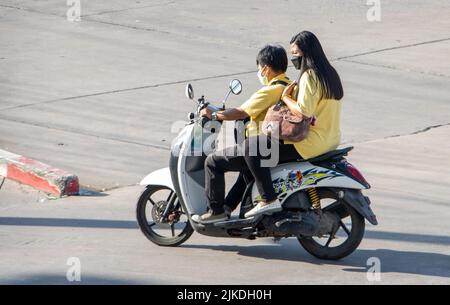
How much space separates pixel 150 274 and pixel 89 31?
31.4 ft

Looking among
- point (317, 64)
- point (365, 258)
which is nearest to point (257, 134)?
point (317, 64)

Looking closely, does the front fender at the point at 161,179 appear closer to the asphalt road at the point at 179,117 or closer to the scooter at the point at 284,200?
the scooter at the point at 284,200

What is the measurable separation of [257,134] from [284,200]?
527 mm

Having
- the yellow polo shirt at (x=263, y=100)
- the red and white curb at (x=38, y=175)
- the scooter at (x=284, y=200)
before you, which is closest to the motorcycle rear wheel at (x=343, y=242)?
the scooter at (x=284, y=200)

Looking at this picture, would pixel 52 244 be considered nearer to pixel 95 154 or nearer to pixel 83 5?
pixel 95 154

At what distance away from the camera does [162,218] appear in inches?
330

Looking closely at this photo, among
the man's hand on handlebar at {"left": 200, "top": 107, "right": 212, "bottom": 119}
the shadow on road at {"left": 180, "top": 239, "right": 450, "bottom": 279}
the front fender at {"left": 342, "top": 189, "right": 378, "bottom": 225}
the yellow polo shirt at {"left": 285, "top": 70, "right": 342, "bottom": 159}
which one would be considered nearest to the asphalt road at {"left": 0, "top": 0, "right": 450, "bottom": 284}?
the shadow on road at {"left": 180, "top": 239, "right": 450, "bottom": 279}

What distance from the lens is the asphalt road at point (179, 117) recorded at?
7.98m

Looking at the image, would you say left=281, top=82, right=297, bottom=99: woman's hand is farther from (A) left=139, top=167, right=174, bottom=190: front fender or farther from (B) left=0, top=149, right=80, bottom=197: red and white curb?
(B) left=0, top=149, right=80, bottom=197: red and white curb

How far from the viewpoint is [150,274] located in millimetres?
7637

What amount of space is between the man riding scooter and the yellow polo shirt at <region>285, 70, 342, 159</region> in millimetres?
127

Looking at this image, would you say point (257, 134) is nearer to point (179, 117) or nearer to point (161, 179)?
point (161, 179)

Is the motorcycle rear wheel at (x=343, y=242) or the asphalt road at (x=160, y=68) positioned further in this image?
the asphalt road at (x=160, y=68)

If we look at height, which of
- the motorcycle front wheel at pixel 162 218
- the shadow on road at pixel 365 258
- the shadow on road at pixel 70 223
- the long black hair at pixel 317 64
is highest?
the long black hair at pixel 317 64
